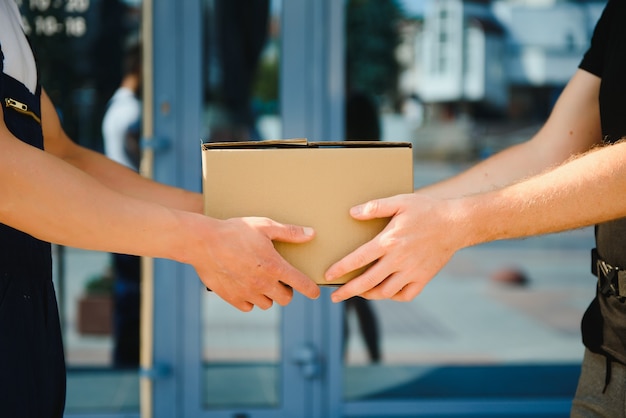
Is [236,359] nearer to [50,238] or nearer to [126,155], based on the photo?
[126,155]

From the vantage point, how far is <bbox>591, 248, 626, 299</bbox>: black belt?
163cm

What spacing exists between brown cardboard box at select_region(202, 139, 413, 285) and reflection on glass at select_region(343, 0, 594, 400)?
2293mm

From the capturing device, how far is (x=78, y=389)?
3896 mm

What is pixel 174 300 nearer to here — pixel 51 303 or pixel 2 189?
pixel 51 303

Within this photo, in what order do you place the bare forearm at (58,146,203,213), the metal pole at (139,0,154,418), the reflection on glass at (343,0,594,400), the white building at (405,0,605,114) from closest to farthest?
the bare forearm at (58,146,203,213)
the metal pole at (139,0,154,418)
the reflection on glass at (343,0,594,400)
the white building at (405,0,605,114)

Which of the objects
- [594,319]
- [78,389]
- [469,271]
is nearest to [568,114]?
[594,319]

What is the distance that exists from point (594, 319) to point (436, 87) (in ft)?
10.8

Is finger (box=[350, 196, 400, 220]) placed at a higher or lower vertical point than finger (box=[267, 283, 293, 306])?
higher

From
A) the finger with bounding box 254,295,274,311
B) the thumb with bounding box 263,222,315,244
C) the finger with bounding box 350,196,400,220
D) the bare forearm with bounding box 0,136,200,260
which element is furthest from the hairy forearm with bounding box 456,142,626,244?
the bare forearm with bounding box 0,136,200,260

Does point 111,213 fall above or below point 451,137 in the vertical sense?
below

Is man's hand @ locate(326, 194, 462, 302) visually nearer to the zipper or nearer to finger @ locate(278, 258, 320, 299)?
finger @ locate(278, 258, 320, 299)

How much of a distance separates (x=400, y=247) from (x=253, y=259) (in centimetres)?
28

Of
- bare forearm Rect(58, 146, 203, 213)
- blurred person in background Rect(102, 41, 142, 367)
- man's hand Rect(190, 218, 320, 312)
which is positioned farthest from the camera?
blurred person in background Rect(102, 41, 142, 367)

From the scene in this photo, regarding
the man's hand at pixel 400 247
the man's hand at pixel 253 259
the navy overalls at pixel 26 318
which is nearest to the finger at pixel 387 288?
the man's hand at pixel 400 247
